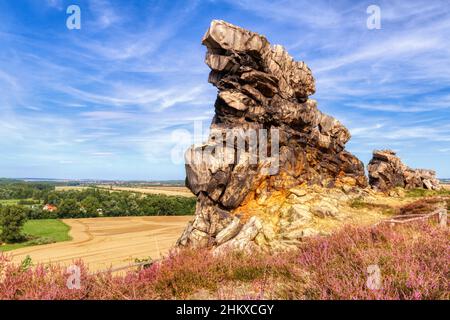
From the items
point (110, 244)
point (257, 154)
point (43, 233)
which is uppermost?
Result: point (257, 154)

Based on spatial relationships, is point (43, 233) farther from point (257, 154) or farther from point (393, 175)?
point (393, 175)

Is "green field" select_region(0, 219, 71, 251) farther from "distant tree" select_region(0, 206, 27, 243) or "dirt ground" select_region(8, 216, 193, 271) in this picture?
"distant tree" select_region(0, 206, 27, 243)

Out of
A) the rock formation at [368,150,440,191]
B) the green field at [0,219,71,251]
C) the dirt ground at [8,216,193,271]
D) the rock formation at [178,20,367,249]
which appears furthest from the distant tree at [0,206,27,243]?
the rock formation at [368,150,440,191]

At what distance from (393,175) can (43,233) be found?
69931 millimetres

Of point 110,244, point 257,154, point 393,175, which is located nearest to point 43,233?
point 110,244

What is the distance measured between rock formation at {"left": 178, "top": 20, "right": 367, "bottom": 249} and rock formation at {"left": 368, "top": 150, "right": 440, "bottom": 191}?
11.2 meters

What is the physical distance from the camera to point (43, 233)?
67438 mm

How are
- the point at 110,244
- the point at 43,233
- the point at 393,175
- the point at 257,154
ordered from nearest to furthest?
the point at 257,154
the point at 393,175
the point at 110,244
the point at 43,233

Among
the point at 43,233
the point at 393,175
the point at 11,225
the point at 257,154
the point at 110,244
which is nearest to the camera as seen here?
the point at 257,154

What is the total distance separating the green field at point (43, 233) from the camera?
5786 cm

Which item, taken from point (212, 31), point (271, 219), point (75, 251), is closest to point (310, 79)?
point (212, 31)

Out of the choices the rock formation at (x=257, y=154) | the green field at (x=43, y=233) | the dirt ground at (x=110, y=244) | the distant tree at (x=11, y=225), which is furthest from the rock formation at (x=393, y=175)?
the distant tree at (x=11, y=225)

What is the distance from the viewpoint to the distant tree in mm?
60469
